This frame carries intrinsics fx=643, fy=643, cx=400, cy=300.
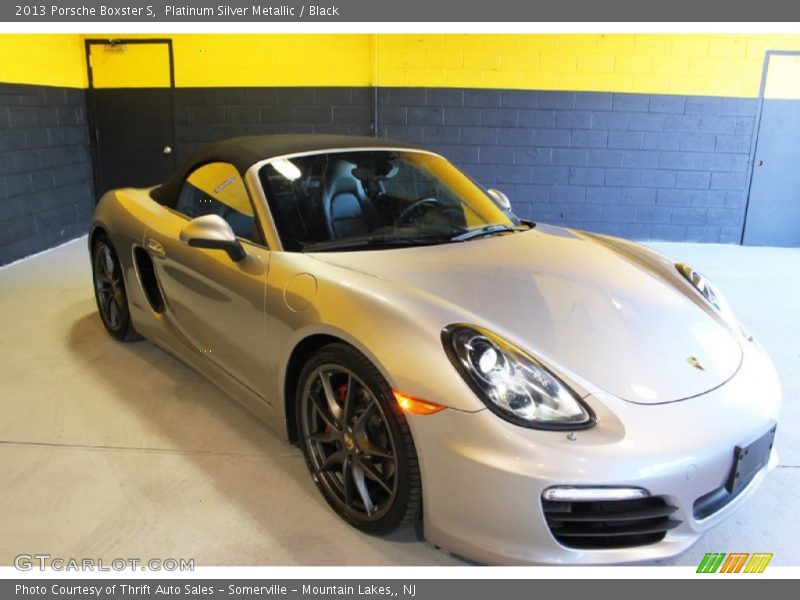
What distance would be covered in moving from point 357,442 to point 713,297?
1580mm

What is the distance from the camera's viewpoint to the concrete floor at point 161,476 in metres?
2.16

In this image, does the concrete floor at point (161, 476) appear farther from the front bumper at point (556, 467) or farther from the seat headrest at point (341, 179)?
A: the seat headrest at point (341, 179)

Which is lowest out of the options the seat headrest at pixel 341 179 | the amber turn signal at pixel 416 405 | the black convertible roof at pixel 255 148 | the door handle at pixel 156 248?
the amber turn signal at pixel 416 405

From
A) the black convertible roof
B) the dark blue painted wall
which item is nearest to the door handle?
the black convertible roof

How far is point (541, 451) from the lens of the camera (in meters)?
1.72

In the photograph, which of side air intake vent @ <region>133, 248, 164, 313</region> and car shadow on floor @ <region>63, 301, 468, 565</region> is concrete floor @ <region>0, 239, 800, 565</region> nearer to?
car shadow on floor @ <region>63, 301, 468, 565</region>

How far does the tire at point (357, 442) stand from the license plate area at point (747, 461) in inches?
36.2

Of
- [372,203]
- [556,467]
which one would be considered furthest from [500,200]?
[556,467]

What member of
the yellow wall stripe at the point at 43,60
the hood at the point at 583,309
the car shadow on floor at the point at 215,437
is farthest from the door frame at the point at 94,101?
the hood at the point at 583,309

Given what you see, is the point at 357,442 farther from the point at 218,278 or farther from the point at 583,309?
the point at 218,278

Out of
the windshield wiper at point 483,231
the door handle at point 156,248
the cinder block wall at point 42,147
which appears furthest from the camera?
the cinder block wall at point 42,147

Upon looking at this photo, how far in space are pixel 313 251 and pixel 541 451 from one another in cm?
120

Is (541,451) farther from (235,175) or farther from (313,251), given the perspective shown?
(235,175)

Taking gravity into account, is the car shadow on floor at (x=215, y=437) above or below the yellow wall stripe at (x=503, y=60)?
below
